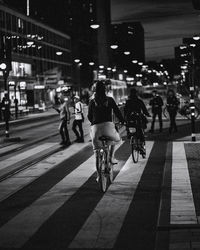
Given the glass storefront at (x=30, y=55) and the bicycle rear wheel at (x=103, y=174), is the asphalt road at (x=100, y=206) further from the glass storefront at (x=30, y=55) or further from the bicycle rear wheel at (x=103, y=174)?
the glass storefront at (x=30, y=55)

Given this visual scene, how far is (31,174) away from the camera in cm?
1195

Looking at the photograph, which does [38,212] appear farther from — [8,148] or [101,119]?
[8,148]

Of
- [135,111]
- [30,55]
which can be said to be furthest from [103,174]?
[30,55]

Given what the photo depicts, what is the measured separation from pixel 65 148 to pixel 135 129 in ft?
14.2

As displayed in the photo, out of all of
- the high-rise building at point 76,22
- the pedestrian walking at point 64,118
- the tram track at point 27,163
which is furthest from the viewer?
the high-rise building at point 76,22

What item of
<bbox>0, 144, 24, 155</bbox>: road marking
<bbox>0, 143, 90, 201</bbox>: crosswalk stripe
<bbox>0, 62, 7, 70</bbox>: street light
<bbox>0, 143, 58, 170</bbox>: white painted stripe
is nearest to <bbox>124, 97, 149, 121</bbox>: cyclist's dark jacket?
<bbox>0, 143, 90, 201</bbox>: crosswalk stripe

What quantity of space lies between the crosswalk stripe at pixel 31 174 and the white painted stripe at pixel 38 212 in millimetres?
740

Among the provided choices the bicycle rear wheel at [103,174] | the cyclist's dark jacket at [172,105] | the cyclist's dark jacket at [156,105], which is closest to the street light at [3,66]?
the cyclist's dark jacket at [156,105]

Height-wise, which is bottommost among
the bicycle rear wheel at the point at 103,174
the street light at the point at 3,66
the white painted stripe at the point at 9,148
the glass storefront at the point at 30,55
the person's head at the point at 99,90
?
the white painted stripe at the point at 9,148

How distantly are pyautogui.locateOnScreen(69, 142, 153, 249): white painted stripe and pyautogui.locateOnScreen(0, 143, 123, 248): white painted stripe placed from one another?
64 cm

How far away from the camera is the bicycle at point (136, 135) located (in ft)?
43.8

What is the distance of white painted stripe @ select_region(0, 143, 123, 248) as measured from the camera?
6.44m

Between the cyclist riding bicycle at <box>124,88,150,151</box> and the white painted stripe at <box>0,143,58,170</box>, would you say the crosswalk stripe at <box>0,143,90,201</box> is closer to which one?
the white painted stripe at <box>0,143,58,170</box>

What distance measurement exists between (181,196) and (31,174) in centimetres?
442
